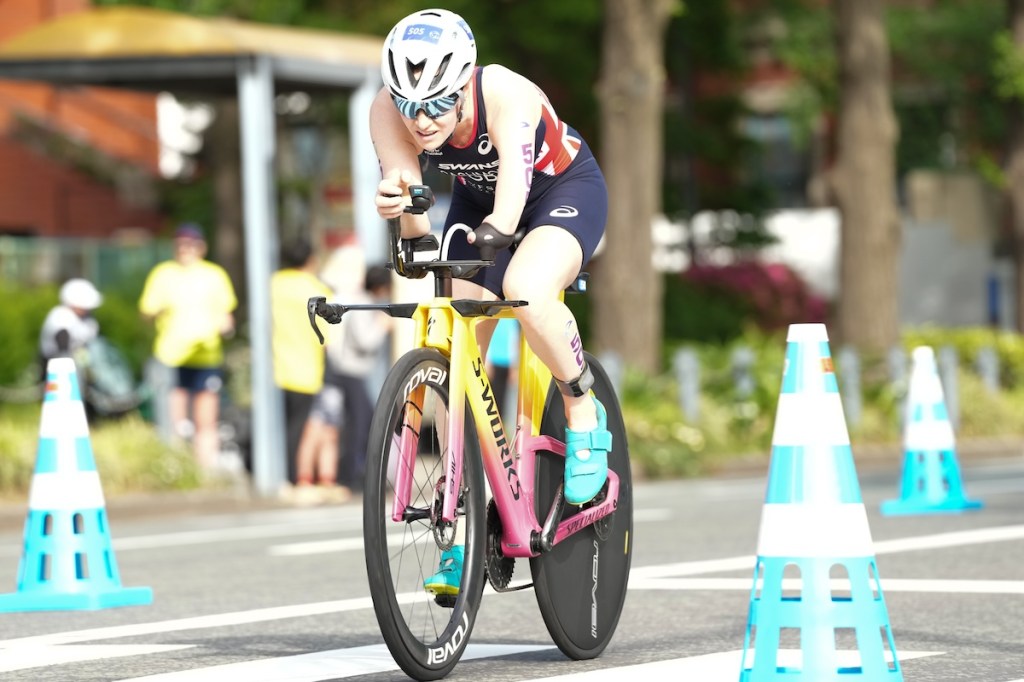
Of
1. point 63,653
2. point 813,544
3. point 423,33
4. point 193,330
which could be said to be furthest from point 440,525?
point 193,330

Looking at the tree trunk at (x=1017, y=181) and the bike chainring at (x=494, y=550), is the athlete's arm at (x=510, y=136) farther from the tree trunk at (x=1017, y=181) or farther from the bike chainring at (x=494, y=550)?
the tree trunk at (x=1017, y=181)

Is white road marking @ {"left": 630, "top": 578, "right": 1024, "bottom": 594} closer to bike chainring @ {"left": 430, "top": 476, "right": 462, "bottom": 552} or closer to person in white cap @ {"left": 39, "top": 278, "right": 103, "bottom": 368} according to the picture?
bike chainring @ {"left": 430, "top": 476, "right": 462, "bottom": 552}

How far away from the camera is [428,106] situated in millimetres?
6059

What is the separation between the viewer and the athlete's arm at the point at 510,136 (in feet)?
20.0

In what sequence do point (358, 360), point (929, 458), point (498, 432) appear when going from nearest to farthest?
point (498, 432) < point (929, 458) < point (358, 360)

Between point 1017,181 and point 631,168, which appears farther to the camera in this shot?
point 1017,181

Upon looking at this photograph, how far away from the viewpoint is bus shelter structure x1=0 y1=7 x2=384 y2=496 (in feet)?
57.0

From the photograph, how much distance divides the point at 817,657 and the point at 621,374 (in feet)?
47.2

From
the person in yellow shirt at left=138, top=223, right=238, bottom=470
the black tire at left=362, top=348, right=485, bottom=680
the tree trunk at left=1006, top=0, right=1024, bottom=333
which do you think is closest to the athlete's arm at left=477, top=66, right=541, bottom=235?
the black tire at left=362, top=348, right=485, bottom=680

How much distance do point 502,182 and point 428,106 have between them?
0.30 metres

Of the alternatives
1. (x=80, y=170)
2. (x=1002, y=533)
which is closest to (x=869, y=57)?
(x=1002, y=533)

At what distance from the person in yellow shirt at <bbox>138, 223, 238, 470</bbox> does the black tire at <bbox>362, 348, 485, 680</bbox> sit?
10710mm

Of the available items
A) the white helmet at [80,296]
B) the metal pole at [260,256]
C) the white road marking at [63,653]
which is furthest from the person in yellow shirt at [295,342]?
the white road marking at [63,653]

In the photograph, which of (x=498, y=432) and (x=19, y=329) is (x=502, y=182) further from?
(x=19, y=329)
